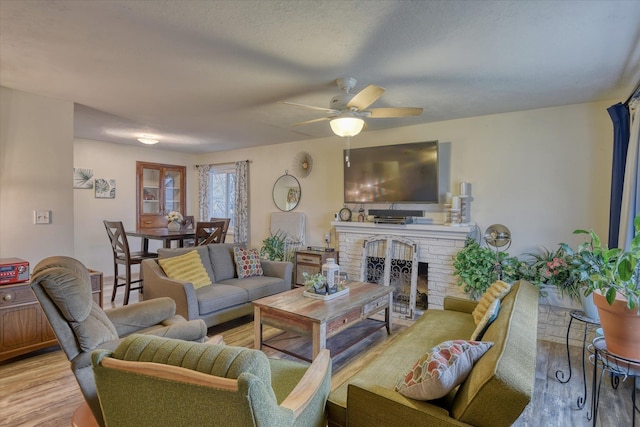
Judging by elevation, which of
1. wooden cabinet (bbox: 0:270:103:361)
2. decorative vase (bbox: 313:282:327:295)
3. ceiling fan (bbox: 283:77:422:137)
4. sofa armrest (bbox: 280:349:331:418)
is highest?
ceiling fan (bbox: 283:77:422:137)

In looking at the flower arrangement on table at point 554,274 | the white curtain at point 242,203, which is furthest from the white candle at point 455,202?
the white curtain at point 242,203

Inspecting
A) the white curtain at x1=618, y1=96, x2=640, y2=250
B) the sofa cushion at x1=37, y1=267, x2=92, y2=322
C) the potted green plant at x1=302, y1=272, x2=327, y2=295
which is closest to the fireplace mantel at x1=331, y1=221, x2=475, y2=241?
the white curtain at x1=618, y1=96, x2=640, y2=250

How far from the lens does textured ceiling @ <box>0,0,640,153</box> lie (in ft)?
6.24

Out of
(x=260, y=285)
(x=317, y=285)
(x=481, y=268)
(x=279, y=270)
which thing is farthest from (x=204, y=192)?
(x=481, y=268)

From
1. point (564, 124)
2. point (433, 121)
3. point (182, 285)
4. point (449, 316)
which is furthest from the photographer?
point (433, 121)

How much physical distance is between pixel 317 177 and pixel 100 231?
3.95m

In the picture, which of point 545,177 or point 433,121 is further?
point 433,121

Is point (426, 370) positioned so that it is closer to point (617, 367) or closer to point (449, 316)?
point (617, 367)

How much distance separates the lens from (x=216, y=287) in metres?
3.71

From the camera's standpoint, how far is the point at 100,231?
5.99 meters

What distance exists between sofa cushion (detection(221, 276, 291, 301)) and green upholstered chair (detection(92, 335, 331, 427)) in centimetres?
257

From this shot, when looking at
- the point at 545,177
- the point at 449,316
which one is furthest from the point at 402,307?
the point at 545,177

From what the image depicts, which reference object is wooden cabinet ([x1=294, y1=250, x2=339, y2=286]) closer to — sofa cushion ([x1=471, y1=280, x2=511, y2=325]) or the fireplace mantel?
the fireplace mantel

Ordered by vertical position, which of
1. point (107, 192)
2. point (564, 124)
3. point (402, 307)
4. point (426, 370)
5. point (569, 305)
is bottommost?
point (402, 307)
